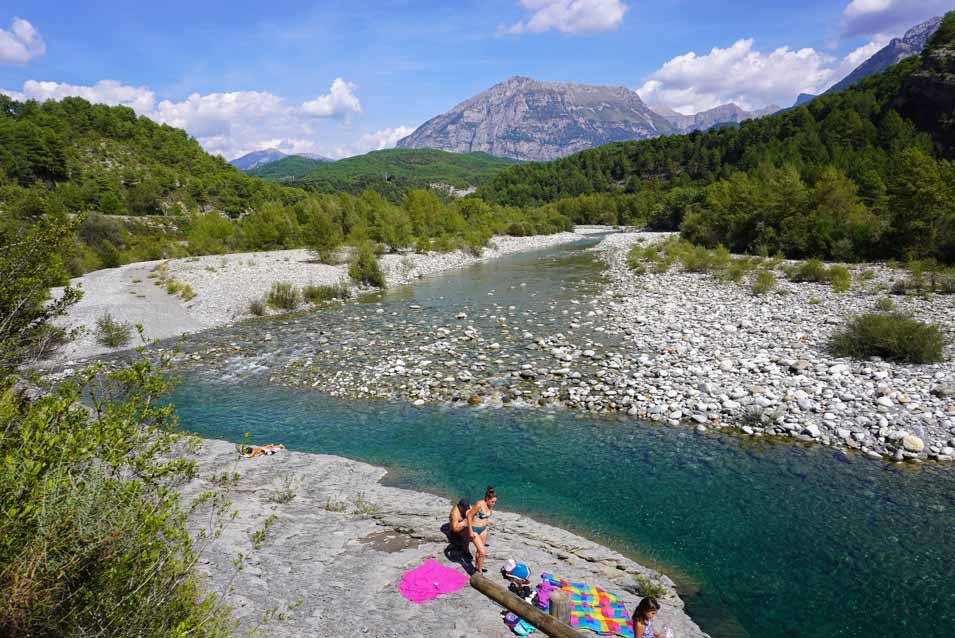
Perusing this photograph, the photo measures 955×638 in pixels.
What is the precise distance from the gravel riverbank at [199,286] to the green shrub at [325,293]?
8.03 ft

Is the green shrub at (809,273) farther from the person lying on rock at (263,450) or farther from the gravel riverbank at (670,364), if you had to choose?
the person lying on rock at (263,450)

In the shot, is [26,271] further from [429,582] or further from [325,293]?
[325,293]

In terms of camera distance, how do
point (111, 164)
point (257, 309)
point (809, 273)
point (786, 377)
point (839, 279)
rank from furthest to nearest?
1. point (111, 164)
2. point (809, 273)
3. point (257, 309)
4. point (839, 279)
5. point (786, 377)

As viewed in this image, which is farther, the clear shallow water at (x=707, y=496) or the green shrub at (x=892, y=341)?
the green shrub at (x=892, y=341)

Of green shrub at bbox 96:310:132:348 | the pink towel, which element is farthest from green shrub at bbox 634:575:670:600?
→ green shrub at bbox 96:310:132:348

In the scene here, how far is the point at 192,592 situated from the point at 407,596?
295 cm

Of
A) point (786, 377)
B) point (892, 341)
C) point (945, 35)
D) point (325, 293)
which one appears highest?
point (945, 35)

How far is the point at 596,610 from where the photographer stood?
5926 millimetres

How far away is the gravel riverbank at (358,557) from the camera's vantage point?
568 cm

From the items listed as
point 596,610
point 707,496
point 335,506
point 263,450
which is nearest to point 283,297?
point 263,450

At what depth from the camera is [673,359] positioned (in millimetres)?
15141

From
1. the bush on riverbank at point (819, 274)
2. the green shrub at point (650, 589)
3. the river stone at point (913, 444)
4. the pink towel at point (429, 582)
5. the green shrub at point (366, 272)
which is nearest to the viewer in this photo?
the pink towel at point (429, 582)

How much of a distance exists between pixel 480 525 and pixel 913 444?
9486mm

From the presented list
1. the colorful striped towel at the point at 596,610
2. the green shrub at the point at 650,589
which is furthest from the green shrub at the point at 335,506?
the green shrub at the point at 650,589
